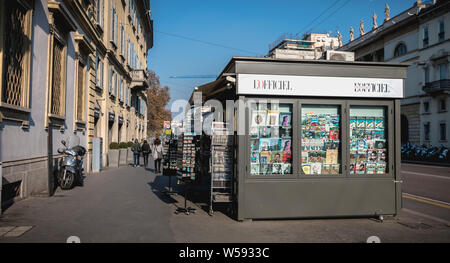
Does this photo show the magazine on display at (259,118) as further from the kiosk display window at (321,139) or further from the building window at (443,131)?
the building window at (443,131)

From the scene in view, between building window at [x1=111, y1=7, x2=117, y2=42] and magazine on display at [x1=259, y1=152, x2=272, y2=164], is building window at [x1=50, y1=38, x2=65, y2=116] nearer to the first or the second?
magazine on display at [x1=259, y1=152, x2=272, y2=164]

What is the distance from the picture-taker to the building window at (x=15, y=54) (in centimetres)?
720

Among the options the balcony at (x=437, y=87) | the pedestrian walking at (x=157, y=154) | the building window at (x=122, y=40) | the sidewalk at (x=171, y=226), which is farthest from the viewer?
the balcony at (x=437, y=87)

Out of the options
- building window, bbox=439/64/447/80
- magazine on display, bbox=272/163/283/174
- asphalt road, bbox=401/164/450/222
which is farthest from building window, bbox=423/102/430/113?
magazine on display, bbox=272/163/283/174

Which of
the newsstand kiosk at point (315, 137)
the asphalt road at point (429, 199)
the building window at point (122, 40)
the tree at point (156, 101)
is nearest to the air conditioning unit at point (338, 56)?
the newsstand kiosk at point (315, 137)

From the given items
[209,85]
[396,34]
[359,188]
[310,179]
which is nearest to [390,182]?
[359,188]

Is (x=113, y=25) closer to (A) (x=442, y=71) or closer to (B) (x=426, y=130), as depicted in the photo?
(A) (x=442, y=71)

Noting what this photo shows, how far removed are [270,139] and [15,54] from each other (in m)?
6.12

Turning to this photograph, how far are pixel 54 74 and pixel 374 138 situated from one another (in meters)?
9.23

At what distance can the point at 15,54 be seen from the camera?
7.81m

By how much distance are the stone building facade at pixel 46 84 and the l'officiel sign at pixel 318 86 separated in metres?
4.68

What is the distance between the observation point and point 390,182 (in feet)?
21.9

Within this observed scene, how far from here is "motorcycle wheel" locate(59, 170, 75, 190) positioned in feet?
32.0

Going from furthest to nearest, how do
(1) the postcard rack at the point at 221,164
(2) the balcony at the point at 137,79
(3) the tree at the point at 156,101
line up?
(3) the tree at the point at 156,101 < (2) the balcony at the point at 137,79 < (1) the postcard rack at the point at 221,164
